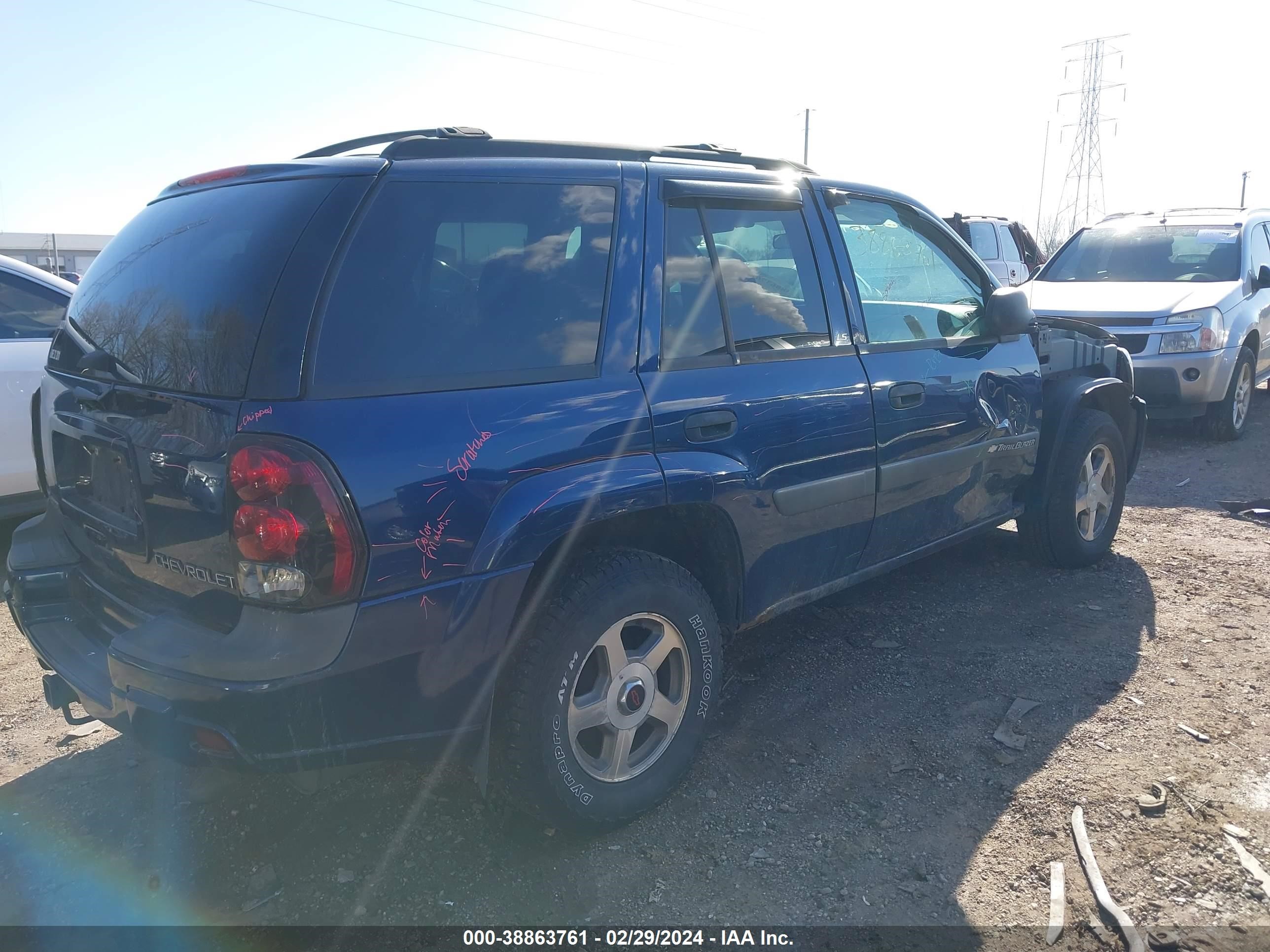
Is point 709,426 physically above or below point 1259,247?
below

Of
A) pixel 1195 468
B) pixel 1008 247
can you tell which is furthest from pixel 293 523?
pixel 1008 247

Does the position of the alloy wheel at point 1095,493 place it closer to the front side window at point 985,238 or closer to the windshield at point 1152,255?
the windshield at point 1152,255

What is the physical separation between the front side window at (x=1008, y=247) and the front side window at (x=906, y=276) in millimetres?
15066

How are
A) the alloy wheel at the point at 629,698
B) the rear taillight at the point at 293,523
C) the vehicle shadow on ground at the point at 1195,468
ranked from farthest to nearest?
the vehicle shadow on ground at the point at 1195,468, the alloy wheel at the point at 629,698, the rear taillight at the point at 293,523

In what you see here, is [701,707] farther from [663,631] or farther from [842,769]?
[842,769]

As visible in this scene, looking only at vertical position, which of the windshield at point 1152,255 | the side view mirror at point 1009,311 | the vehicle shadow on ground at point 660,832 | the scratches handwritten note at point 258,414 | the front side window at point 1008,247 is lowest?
the vehicle shadow on ground at point 660,832

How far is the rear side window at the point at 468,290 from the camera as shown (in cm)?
228

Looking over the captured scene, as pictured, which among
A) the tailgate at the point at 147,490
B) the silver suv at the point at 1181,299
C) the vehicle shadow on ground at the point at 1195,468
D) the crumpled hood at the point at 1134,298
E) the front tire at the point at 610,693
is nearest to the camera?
the tailgate at the point at 147,490

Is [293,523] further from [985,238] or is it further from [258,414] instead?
[985,238]

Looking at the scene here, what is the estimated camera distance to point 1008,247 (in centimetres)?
1827

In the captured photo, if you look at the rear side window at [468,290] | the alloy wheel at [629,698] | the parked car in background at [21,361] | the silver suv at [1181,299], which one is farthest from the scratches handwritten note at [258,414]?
the silver suv at [1181,299]

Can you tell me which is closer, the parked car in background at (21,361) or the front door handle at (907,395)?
the front door handle at (907,395)

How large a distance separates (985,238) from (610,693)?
16942 millimetres

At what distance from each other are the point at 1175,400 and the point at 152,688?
8167 mm
